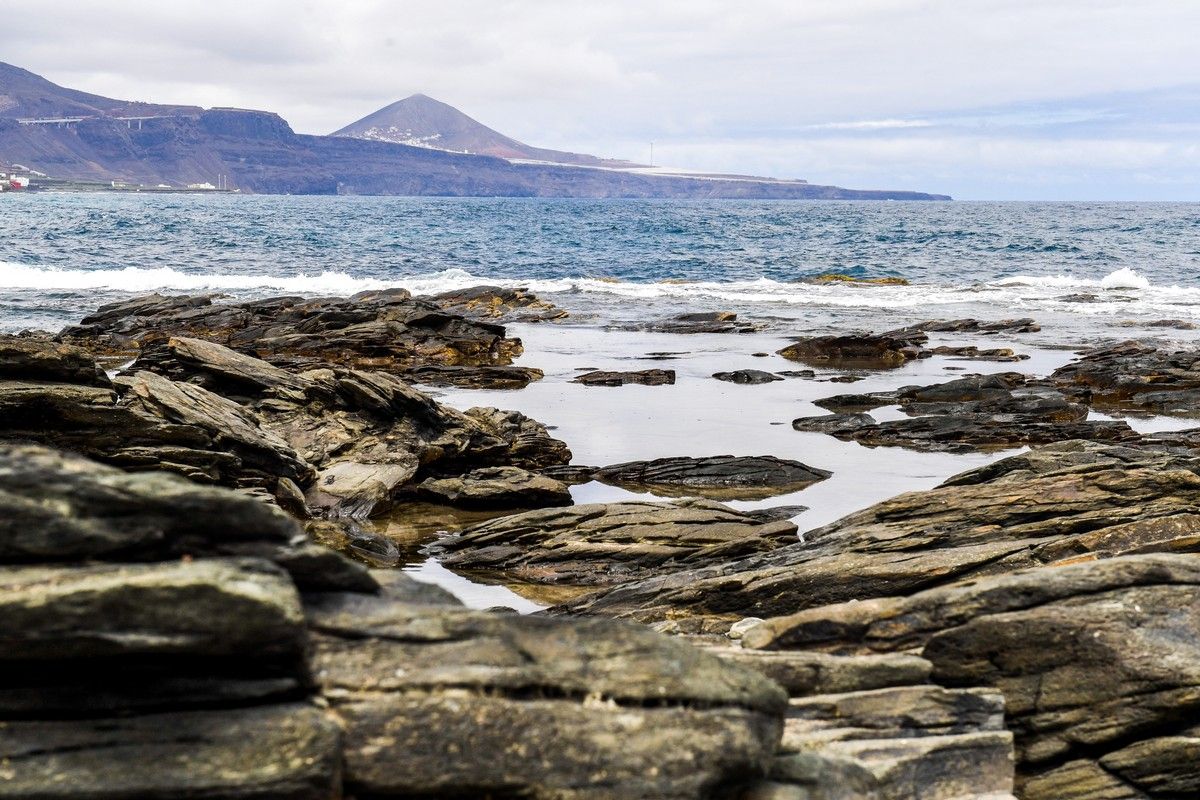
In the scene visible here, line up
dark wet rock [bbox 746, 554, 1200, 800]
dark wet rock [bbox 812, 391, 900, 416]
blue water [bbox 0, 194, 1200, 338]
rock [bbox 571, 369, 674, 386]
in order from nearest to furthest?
dark wet rock [bbox 746, 554, 1200, 800]
dark wet rock [bbox 812, 391, 900, 416]
rock [bbox 571, 369, 674, 386]
blue water [bbox 0, 194, 1200, 338]

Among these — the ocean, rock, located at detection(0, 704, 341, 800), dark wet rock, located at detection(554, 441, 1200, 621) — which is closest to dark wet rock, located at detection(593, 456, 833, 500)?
the ocean

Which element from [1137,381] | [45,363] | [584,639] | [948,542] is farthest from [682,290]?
[584,639]

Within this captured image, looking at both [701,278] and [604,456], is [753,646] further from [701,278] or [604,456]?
[701,278]

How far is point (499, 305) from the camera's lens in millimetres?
45906

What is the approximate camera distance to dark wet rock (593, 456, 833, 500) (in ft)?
55.5

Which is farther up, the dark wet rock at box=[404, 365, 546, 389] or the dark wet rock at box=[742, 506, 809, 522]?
the dark wet rock at box=[742, 506, 809, 522]

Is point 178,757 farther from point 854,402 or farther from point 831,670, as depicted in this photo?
point 854,402

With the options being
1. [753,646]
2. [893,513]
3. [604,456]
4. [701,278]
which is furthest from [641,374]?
[701,278]

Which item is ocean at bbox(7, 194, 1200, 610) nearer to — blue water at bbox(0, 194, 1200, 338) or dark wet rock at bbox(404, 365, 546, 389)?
blue water at bbox(0, 194, 1200, 338)

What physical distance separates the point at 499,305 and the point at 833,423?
85.7 ft

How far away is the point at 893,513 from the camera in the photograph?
11656 millimetres

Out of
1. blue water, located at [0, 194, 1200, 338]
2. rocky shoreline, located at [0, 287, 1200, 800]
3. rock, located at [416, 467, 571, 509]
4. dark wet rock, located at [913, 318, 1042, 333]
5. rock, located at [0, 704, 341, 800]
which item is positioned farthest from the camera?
blue water, located at [0, 194, 1200, 338]

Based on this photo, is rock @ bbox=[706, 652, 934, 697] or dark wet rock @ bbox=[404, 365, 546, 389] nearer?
rock @ bbox=[706, 652, 934, 697]

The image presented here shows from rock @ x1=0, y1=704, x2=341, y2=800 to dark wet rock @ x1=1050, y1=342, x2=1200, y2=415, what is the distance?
2283cm
